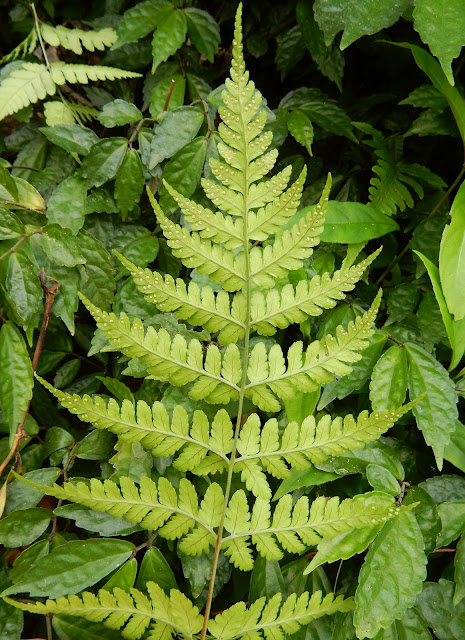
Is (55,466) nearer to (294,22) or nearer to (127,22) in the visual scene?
(127,22)

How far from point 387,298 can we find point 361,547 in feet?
1.89

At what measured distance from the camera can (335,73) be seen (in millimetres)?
1290

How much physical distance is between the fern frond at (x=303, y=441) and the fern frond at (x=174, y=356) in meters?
0.08

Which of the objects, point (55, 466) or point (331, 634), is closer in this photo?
point (331, 634)

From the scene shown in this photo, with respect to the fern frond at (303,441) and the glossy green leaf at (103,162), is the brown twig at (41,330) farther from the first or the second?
the fern frond at (303,441)

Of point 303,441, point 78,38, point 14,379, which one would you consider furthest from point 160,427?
point 78,38

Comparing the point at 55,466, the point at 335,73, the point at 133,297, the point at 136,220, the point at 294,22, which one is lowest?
the point at 55,466

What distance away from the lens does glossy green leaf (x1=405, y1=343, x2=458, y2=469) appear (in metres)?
0.98

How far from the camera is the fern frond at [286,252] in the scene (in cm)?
79

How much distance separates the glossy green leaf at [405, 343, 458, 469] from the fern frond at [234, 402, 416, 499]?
0.21m

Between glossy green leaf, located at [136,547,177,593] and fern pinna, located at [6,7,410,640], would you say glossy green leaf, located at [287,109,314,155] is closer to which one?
fern pinna, located at [6,7,410,640]

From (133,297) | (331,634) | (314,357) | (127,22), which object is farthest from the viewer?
(127,22)

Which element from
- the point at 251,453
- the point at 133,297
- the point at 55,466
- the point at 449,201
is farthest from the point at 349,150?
the point at 55,466

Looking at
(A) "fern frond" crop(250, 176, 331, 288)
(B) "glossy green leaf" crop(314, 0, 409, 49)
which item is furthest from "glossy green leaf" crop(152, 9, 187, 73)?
(A) "fern frond" crop(250, 176, 331, 288)
